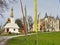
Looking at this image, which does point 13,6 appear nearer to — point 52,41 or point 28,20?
point 28,20

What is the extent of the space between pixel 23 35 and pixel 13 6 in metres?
0.39

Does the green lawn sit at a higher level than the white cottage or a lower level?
lower

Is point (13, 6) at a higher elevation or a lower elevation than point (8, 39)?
higher

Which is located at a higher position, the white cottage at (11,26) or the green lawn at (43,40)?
the white cottage at (11,26)

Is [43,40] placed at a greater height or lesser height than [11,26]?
lesser

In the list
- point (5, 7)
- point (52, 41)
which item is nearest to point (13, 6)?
point (5, 7)

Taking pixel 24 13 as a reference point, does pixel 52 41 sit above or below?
below

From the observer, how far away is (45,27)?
8.81 feet

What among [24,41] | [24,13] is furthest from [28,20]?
[24,41]

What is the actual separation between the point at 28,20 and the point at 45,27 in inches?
9.1

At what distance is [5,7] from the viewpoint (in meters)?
2.70

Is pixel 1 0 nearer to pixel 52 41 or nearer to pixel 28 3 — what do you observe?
pixel 28 3

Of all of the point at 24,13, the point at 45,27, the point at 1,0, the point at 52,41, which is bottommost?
the point at 52,41

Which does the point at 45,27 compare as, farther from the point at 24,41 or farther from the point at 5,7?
the point at 5,7
